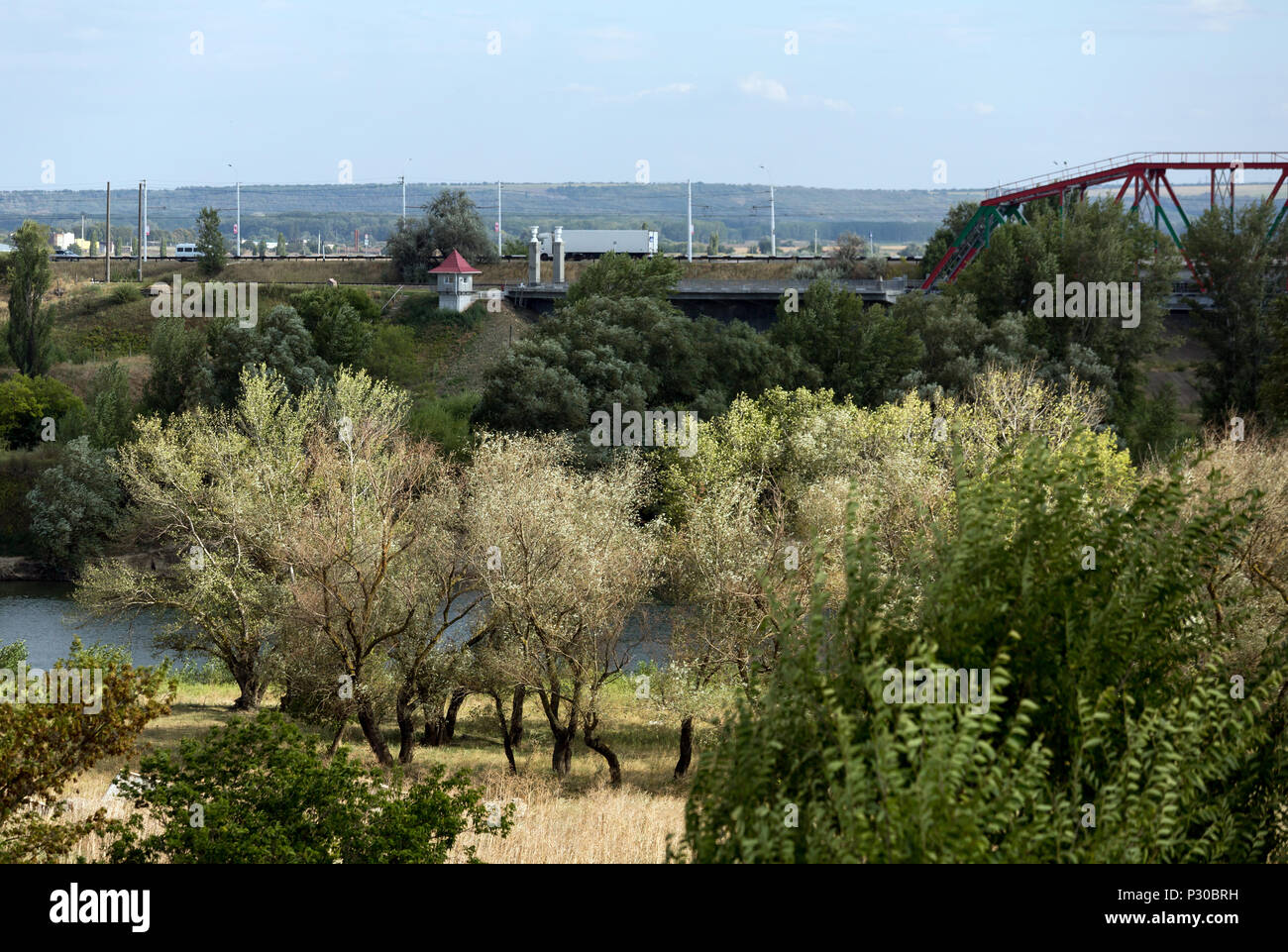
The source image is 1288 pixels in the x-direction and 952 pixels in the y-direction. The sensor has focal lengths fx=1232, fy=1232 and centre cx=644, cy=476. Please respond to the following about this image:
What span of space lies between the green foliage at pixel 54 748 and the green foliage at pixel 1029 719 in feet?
35.3

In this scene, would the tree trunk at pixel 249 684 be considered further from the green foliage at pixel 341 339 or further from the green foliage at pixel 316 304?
the green foliage at pixel 316 304

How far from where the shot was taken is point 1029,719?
8484 millimetres

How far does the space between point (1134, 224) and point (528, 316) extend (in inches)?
1653

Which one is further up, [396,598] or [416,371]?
[416,371]

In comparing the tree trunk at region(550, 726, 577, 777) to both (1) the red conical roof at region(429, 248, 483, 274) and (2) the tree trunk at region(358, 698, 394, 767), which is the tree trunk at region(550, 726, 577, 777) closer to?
(2) the tree trunk at region(358, 698, 394, 767)

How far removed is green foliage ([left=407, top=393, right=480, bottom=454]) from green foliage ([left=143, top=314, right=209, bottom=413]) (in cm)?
1208

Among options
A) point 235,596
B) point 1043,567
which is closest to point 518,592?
point 235,596

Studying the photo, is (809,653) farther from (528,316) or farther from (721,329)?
(528,316)

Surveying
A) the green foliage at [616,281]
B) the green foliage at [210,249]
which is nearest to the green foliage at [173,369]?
the green foliage at [616,281]

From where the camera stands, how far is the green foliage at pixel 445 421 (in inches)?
2478

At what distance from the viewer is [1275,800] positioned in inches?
Answer: 406

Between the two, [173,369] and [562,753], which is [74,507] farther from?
[562,753]

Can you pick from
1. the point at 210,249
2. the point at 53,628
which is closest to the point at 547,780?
the point at 53,628

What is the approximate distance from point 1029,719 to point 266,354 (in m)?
62.7
